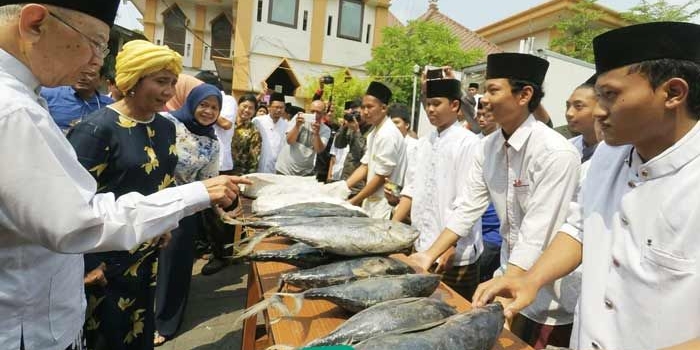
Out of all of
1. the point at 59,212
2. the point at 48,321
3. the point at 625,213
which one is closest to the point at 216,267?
the point at 48,321

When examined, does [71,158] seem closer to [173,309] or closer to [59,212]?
[59,212]

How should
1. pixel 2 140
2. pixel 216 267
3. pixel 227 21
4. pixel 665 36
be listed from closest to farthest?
pixel 2 140 → pixel 665 36 → pixel 216 267 → pixel 227 21

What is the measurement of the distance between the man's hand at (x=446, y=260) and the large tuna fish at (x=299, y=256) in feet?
3.62

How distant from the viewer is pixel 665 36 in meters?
1.29

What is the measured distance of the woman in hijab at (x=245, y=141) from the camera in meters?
6.48

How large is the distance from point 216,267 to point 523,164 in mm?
4319

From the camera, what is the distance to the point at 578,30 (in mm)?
14148

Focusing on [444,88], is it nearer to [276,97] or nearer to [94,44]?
[94,44]

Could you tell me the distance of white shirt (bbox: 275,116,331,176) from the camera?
270 inches

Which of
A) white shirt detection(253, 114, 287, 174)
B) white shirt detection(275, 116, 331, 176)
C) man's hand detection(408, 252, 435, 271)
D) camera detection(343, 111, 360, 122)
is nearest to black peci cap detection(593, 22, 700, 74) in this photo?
man's hand detection(408, 252, 435, 271)

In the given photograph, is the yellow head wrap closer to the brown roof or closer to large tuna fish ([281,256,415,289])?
large tuna fish ([281,256,415,289])

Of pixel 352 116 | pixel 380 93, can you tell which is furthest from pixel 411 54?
pixel 380 93

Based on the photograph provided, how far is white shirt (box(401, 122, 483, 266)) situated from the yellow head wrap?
7.11 feet

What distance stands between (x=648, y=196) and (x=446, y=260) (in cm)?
164
